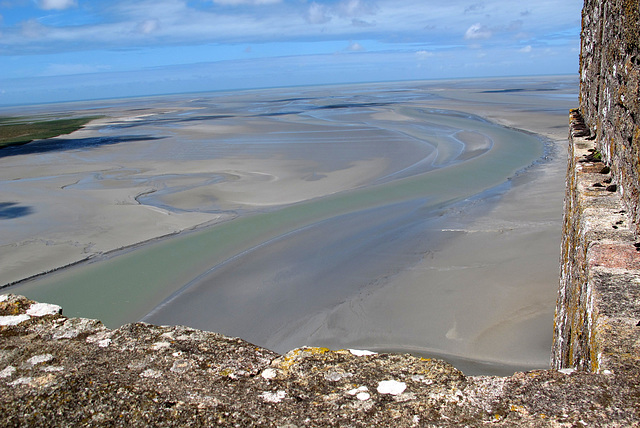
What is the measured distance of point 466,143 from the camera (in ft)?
67.6

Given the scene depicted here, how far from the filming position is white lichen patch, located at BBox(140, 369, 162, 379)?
5.32 feet

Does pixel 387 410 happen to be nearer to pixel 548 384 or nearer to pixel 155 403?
pixel 548 384

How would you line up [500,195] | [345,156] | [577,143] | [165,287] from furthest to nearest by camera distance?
[345,156] < [500,195] < [165,287] < [577,143]

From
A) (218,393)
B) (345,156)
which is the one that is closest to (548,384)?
(218,393)

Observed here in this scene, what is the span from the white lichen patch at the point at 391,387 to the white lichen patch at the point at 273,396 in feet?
1.03

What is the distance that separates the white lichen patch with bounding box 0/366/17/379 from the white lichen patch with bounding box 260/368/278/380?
2.86 feet

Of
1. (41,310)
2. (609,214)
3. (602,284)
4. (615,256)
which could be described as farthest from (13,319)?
(609,214)

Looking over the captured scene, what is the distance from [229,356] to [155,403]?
359 millimetres

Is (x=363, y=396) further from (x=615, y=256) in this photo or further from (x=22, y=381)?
(x=615, y=256)

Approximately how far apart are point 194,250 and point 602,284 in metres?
8.27

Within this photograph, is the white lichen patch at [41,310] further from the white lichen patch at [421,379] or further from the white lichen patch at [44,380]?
the white lichen patch at [421,379]

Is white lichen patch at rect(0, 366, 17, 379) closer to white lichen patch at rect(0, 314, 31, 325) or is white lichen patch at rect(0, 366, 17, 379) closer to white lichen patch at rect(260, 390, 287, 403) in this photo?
white lichen patch at rect(0, 314, 31, 325)

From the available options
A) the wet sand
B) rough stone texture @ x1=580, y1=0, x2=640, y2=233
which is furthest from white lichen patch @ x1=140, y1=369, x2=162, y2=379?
the wet sand

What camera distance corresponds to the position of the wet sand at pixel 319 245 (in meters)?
6.16
